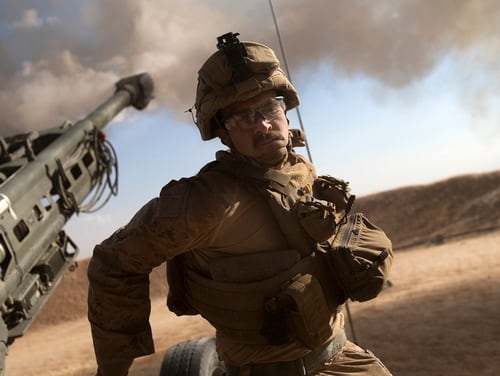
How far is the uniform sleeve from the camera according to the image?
171 cm

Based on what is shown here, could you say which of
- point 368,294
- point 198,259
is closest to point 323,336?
point 368,294

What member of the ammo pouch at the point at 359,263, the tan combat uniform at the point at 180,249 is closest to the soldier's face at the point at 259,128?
the tan combat uniform at the point at 180,249

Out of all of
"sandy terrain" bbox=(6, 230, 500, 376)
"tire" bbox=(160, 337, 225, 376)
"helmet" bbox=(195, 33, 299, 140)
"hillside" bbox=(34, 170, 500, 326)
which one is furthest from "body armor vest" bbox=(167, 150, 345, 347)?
"hillside" bbox=(34, 170, 500, 326)

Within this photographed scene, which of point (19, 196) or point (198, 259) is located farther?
point (19, 196)

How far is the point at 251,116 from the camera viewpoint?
1923 mm

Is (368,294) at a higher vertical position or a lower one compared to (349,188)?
lower

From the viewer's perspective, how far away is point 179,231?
5.57 feet

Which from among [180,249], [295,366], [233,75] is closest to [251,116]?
[233,75]

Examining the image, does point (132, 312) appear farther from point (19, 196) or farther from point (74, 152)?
point (74, 152)

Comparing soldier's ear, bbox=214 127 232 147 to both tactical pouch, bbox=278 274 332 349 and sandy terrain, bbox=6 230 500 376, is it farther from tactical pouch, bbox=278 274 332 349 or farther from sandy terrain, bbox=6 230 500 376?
sandy terrain, bbox=6 230 500 376

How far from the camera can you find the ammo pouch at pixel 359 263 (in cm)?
187

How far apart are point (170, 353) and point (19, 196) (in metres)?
2.50

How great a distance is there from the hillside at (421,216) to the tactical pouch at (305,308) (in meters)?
13.2

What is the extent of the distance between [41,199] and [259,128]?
15.5ft
